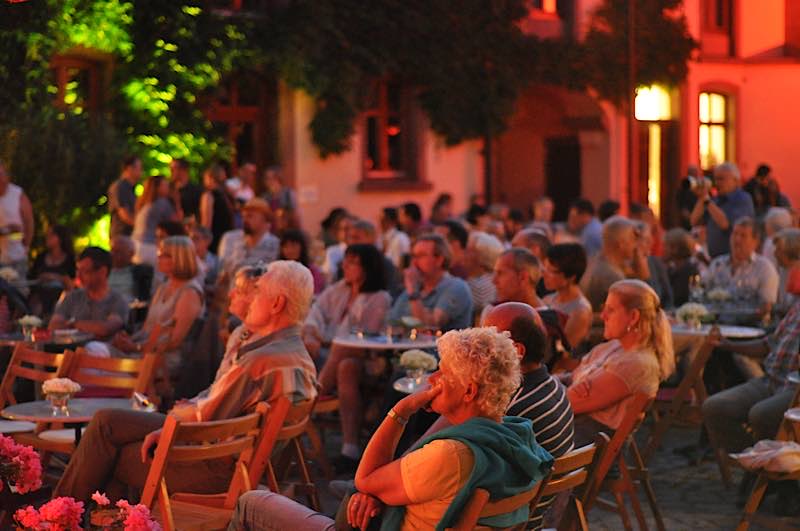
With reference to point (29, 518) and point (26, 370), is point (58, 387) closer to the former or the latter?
point (26, 370)

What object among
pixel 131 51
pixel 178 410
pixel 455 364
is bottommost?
pixel 178 410

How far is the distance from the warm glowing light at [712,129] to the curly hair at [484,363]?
2369 cm

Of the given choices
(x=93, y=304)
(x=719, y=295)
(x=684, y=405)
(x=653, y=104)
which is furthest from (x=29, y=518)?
(x=653, y=104)

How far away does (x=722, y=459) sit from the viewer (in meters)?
8.15

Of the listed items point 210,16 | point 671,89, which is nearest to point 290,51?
point 210,16

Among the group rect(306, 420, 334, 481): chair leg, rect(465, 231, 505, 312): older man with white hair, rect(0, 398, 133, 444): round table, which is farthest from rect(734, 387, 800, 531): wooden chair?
rect(465, 231, 505, 312): older man with white hair

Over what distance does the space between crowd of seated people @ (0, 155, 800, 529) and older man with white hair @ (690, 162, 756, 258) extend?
20mm

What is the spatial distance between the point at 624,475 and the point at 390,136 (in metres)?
15.9

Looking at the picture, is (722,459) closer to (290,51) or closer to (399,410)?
(399,410)

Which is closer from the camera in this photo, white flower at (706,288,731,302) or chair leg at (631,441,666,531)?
chair leg at (631,441,666,531)

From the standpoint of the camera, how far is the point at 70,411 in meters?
6.91

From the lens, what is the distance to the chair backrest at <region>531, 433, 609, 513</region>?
4.86 meters

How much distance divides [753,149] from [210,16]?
44.0 ft

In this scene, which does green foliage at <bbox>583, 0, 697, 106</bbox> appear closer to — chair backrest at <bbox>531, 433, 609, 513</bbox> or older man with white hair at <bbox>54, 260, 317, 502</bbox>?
older man with white hair at <bbox>54, 260, 317, 502</bbox>
